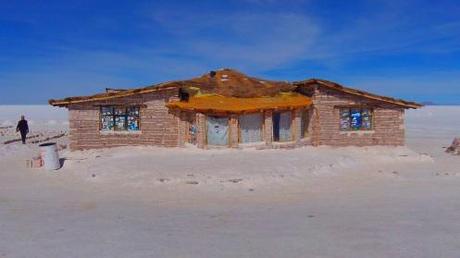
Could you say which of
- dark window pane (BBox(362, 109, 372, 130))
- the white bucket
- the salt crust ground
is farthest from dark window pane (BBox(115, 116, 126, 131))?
dark window pane (BBox(362, 109, 372, 130))

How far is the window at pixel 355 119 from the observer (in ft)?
78.3

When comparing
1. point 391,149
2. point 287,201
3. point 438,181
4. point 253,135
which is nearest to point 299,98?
point 253,135

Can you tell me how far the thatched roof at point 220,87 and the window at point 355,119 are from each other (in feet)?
10.3

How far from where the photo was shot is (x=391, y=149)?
75.5 feet

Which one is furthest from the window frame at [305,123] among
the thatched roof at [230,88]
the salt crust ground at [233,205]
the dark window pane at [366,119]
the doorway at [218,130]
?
the doorway at [218,130]

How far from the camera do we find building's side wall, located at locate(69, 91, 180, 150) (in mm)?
22781

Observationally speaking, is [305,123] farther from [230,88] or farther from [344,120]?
[230,88]

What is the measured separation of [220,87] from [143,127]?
181 inches

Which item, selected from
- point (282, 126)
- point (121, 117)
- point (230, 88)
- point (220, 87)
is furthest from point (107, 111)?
point (282, 126)

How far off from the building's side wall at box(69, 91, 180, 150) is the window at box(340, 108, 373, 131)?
28.7 feet

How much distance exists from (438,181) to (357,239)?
28.5 ft

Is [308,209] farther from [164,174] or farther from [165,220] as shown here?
[164,174]

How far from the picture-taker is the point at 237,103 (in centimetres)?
2259

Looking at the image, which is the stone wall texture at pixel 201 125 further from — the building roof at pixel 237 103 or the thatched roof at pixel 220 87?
the building roof at pixel 237 103
